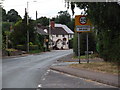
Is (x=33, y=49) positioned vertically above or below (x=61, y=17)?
below

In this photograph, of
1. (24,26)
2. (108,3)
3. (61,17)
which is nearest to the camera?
(108,3)

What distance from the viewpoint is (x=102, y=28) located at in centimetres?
1781

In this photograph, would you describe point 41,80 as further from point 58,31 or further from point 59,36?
point 58,31

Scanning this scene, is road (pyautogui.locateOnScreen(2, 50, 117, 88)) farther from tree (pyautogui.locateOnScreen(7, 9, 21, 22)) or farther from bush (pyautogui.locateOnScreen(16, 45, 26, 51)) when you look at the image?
tree (pyautogui.locateOnScreen(7, 9, 21, 22))

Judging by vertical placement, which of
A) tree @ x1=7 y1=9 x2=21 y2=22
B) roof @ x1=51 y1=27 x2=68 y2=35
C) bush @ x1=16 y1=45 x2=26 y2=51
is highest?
tree @ x1=7 y1=9 x2=21 y2=22

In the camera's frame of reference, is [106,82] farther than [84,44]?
No

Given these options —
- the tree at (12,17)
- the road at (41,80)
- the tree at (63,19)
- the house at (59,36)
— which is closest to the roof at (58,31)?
the house at (59,36)

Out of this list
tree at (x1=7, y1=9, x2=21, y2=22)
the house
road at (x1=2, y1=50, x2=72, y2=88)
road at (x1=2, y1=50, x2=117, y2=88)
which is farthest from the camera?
tree at (x1=7, y1=9, x2=21, y2=22)

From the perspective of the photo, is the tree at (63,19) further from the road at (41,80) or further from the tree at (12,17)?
the road at (41,80)

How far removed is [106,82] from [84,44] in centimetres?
3271

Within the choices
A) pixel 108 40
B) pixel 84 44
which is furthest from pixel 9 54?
pixel 108 40

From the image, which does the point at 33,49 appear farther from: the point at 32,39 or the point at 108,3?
the point at 108,3

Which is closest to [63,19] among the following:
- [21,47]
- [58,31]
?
[58,31]

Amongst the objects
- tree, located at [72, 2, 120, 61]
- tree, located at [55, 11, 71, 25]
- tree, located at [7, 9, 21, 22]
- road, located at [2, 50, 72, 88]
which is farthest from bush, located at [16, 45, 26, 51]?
tree, located at [55, 11, 71, 25]
